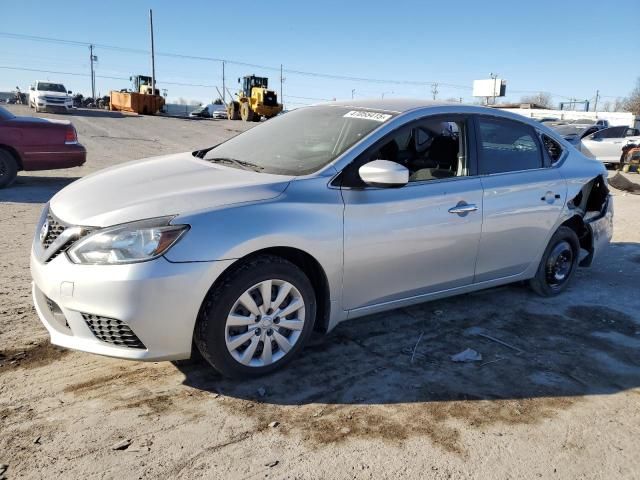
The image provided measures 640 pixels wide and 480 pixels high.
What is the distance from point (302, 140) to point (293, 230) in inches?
43.0

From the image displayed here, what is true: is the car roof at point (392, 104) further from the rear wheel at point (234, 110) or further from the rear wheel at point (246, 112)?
the rear wheel at point (234, 110)

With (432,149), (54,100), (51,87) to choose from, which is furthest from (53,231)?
(51,87)

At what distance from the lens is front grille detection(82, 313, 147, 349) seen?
9.57ft

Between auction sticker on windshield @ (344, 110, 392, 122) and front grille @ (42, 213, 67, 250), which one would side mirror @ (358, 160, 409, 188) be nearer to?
auction sticker on windshield @ (344, 110, 392, 122)

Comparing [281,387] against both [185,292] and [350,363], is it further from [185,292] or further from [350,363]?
[185,292]

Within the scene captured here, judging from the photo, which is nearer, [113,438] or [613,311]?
[113,438]

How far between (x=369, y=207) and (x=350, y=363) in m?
1.02

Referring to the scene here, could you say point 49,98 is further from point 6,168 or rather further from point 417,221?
point 417,221

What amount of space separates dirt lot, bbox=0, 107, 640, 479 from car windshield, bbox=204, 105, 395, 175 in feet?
4.12

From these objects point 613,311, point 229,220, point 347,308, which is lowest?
point 613,311

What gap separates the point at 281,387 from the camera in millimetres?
3283

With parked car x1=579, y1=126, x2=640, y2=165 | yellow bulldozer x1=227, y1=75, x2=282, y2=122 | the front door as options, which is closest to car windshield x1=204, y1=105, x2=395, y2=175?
the front door

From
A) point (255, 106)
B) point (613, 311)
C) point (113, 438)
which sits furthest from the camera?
point (255, 106)

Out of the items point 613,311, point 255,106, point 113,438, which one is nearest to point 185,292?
point 113,438
